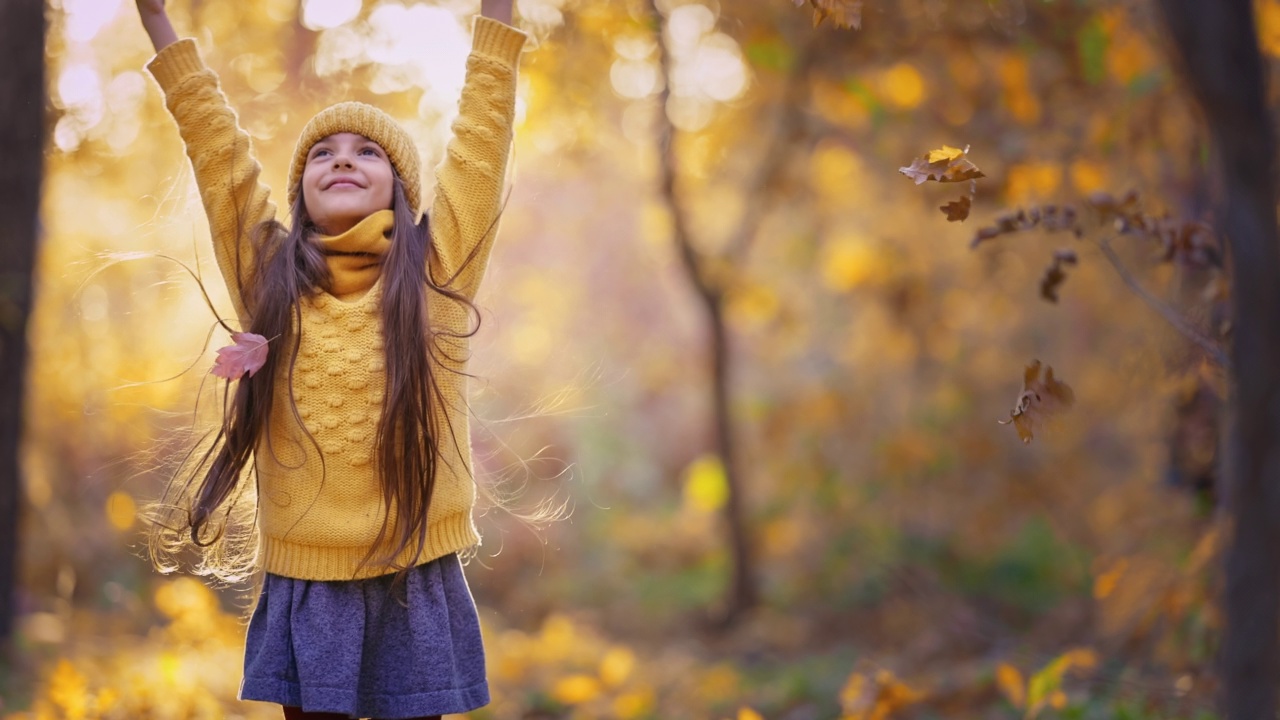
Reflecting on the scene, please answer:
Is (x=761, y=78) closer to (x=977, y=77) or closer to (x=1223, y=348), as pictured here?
(x=977, y=77)

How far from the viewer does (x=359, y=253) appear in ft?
6.55

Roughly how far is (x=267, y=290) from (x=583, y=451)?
Answer: 9.89 m

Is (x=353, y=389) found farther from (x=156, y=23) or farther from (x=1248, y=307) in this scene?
(x=1248, y=307)

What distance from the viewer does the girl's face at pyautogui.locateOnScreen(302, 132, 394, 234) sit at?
6.51 feet

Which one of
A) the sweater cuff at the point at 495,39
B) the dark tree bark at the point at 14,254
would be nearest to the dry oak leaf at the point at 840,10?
the sweater cuff at the point at 495,39

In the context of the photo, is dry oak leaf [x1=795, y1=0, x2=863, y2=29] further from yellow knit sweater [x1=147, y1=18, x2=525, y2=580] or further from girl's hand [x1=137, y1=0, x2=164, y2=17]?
girl's hand [x1=137, y1=0, x2=164, y2=17]

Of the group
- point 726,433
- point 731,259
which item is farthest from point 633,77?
point 726,433

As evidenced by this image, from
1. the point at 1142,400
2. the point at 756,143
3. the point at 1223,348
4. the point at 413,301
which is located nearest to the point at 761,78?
the point at 756,143

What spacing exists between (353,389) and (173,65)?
0.74 meters

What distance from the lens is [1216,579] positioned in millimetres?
3324

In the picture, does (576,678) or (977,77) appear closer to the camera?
(576,678)

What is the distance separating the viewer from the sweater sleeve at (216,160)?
6.66ft

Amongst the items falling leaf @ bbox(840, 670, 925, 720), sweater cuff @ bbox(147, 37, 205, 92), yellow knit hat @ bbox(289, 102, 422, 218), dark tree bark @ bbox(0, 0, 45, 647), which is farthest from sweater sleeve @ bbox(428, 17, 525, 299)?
dark tree bark @ bbox(0, 0, 45, 647)

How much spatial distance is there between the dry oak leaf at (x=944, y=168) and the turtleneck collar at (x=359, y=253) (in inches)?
38.9
